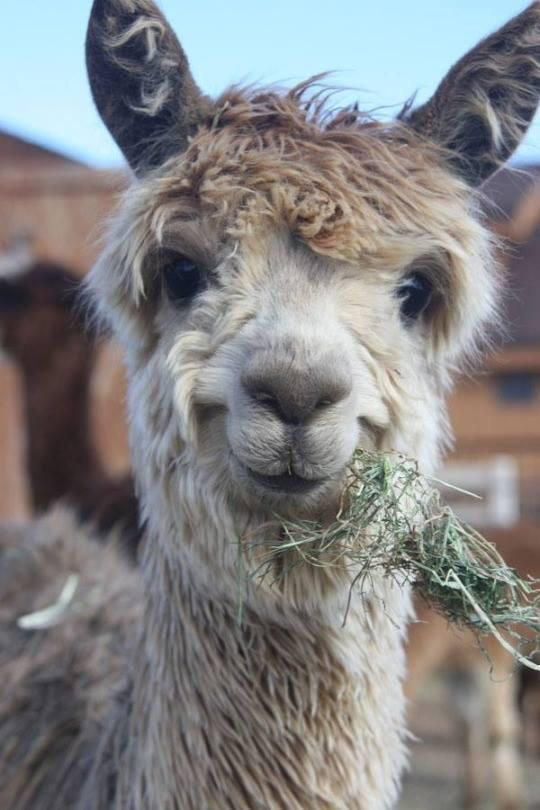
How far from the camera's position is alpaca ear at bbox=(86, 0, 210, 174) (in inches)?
94.7

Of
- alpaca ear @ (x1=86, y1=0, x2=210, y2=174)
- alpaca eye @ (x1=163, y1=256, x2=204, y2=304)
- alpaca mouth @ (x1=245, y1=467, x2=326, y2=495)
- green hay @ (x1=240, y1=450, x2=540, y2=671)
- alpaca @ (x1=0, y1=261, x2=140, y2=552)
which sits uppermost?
alpaca ear @ (x1=86, y1=0, x2=210, y2=174)

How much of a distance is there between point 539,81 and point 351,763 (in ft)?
5.35

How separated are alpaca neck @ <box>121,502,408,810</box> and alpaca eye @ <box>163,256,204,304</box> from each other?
0.54m

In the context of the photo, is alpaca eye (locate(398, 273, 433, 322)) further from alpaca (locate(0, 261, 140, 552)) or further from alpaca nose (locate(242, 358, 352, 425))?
alpaca (locate(0, 261, 140, 552))

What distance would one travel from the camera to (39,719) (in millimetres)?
3031

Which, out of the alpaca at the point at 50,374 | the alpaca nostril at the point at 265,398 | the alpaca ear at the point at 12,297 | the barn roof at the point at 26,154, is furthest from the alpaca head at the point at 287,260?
the barn roof at the point at 26,154

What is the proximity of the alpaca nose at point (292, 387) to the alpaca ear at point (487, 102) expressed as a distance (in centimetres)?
85

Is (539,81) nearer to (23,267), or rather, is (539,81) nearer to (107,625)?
(107,625)

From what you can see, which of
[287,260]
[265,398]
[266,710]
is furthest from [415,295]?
[266,710]

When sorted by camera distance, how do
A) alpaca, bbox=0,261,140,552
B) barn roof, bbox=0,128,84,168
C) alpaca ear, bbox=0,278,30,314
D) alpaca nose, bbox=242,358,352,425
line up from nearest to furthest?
alpaca nose, bbox=242,358,352,425
alpaca, bbox=0,261,140,552
alpaca ear, bbox=0,278,30,314
barn roof, bbox=0,128,84,168

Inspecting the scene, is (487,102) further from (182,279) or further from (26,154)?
(26,154)

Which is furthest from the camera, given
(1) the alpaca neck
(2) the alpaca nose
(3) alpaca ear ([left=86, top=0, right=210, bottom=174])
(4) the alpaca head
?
(3) alpaca ear ([left=86, top=0, right=210, bottom=174])

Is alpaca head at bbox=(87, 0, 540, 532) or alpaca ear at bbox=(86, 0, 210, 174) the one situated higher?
alpaca ear at bbox=(86, 0, 210, 174)

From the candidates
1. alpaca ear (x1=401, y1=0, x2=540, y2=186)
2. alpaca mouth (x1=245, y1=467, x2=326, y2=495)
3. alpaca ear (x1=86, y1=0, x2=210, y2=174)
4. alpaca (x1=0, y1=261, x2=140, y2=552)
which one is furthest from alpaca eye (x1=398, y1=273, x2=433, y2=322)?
alpaca (x1=0, y1=261, x2=140, y2=552)
